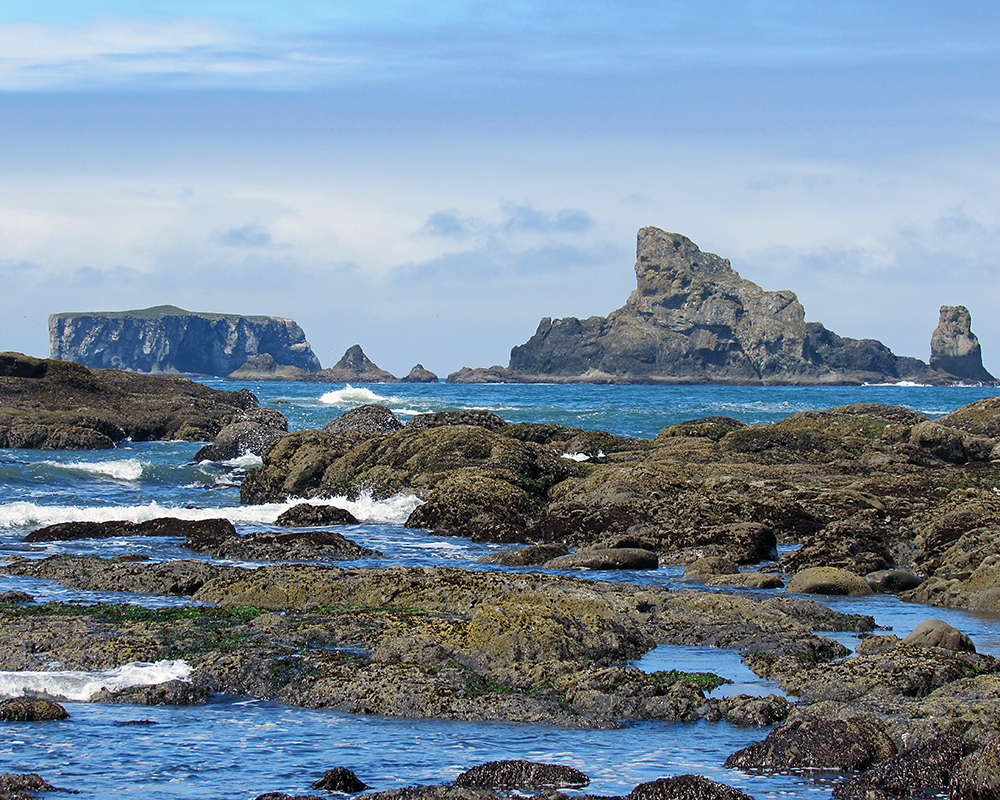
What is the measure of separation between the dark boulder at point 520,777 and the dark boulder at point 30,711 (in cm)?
402

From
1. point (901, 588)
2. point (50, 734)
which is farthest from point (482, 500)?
point (50, 734)

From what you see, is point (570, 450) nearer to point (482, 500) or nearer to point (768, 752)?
point (482, 500)

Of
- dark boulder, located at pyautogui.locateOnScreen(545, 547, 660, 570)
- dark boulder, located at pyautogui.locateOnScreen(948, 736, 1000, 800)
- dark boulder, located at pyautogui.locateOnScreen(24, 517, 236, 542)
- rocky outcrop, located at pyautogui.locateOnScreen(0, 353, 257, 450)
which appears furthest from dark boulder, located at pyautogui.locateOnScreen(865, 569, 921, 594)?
rocky outcrop, located at pyautogui.locateOnScreen(0, 353, 257, 450)

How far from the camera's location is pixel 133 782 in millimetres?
7375

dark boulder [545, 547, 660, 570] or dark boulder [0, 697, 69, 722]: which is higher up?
dark boulder [0, 697, 69, 722]

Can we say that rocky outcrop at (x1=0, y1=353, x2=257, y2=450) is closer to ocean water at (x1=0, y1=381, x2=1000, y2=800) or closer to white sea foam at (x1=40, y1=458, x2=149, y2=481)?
white sea foam at (x1=40, y1=458, x2=149, y2=481)

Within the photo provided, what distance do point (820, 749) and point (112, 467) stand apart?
30.9m

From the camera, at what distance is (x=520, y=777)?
731cm

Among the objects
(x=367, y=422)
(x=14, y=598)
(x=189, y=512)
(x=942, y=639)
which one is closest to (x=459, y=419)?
(x=367, y=422)

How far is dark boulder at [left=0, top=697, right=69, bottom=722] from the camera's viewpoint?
29.0ft

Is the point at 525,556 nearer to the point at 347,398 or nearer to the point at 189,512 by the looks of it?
the point at 189,512

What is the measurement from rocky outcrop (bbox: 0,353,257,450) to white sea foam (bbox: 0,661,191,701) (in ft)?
110

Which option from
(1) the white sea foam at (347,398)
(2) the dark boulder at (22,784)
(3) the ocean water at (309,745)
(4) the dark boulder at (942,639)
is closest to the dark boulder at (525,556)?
(3) the ocean water at (309,745)

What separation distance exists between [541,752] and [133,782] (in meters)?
3.21
